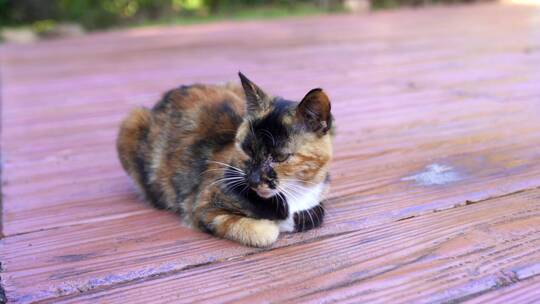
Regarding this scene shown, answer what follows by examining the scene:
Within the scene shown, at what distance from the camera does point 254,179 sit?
6.00 ft

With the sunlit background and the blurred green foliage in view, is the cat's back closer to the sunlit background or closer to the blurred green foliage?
the sunlit background

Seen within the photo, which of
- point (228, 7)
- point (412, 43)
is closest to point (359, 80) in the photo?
point (412, 43)

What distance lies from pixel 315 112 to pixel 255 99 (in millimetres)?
257

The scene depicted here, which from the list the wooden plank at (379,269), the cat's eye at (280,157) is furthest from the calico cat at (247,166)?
the wooden plank at (379,269)

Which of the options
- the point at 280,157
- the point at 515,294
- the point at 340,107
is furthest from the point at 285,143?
the point at 340,107

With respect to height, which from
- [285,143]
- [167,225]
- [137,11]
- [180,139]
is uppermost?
[137,11]

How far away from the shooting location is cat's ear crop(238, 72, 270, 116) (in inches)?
78.2

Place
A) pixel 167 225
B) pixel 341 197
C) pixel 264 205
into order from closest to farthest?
pixel 264 205
pixel 167 225
pixel 341 197

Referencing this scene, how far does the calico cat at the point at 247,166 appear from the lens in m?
1.87

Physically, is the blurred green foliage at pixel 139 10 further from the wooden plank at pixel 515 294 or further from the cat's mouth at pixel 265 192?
the wooden plank at pixel 515 294

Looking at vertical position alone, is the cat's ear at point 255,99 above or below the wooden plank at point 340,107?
above

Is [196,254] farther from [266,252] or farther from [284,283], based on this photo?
[284,283]

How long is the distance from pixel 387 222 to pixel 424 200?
0.27m

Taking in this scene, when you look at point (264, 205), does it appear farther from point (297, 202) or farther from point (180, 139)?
point (180, 139)
